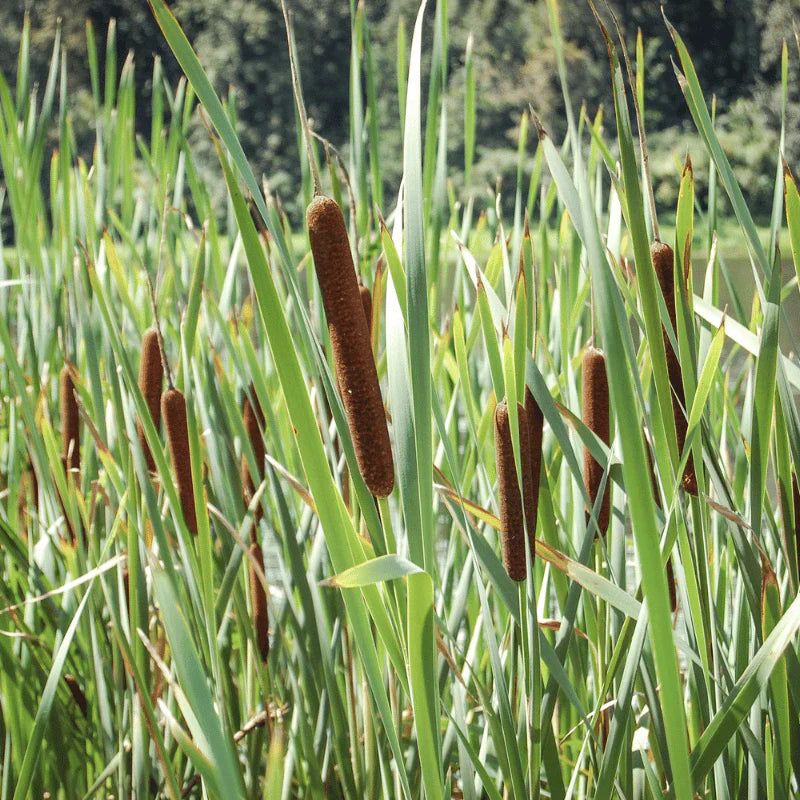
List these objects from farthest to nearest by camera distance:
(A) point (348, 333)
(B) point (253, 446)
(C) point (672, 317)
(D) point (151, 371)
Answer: (B) point (253, 446), (D) point (151, 371), (C) point (672, 317), (A) point (348, 333)

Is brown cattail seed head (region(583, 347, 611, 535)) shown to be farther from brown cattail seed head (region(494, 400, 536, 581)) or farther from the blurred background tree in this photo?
the blurred background tree

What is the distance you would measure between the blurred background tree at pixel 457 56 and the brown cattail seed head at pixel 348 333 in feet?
75.6

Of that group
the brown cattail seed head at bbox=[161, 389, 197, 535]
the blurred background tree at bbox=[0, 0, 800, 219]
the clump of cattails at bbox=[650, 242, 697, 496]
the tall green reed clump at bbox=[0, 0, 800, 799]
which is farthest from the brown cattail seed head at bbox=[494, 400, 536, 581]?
the blurred background tree at bbox=[0, 0, 800, 219]

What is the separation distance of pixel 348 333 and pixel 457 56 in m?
28.4

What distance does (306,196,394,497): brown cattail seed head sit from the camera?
395 mm

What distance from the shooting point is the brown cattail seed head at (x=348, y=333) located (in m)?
0.40

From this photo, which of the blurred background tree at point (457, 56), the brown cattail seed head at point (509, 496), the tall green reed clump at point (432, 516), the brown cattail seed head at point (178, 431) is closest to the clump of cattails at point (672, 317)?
the tall green reed clump at point (432, 516)

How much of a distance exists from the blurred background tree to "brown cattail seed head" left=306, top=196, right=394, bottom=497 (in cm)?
2305

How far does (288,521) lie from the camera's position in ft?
2.34

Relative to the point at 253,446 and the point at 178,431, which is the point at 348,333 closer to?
the point at 178,431

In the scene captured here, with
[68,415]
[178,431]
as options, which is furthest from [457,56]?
[178,431]

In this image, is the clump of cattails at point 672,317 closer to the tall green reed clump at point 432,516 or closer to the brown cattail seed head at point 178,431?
the tall green reed clump at point 432,516

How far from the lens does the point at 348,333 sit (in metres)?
0.40

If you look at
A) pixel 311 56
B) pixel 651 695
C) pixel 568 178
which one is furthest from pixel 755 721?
pixel 311 56
